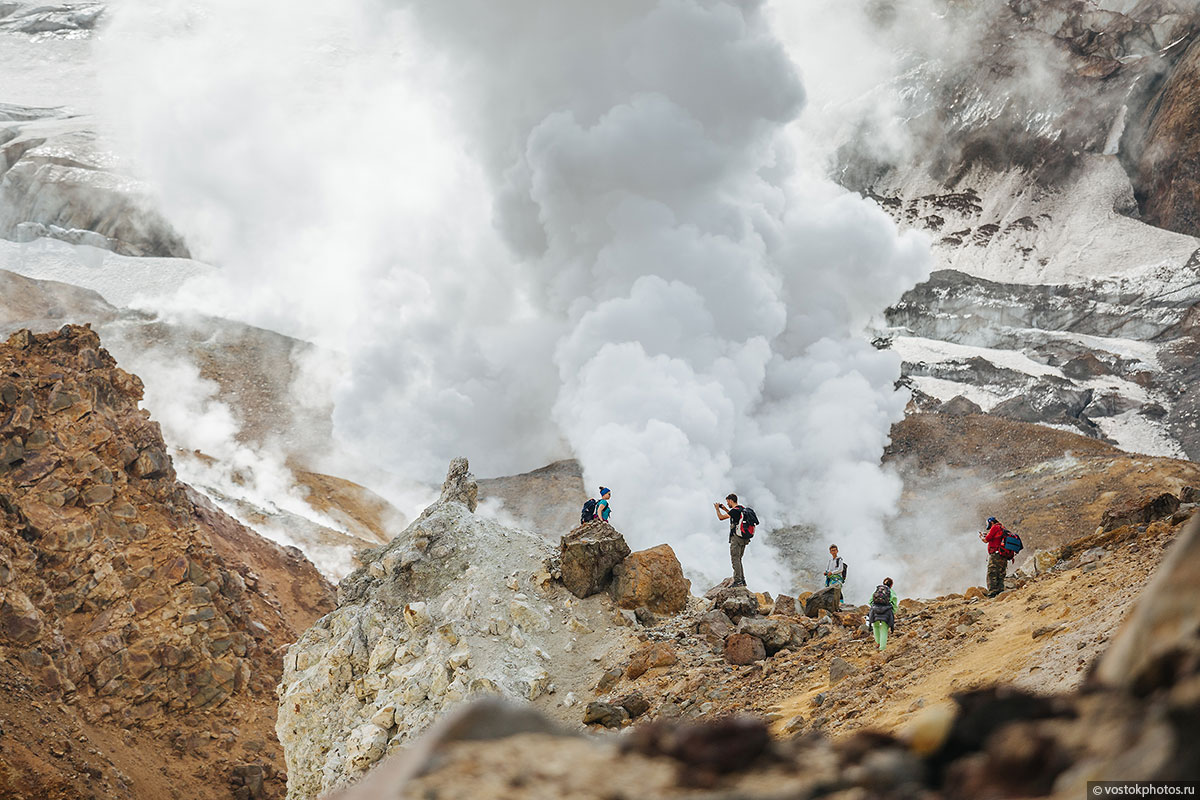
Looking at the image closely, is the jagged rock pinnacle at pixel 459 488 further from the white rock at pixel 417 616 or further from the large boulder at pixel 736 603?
the large boulder at pixel 736 603

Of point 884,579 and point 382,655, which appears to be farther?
point 382,655

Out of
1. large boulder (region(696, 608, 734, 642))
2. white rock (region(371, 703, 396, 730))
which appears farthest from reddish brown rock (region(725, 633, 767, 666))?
white rock (region(371, 703, 396, 730))

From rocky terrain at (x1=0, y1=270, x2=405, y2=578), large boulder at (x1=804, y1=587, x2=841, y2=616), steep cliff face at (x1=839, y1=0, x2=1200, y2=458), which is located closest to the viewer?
large boulder at (x1=804, y1=587, x2=841, y2=616)

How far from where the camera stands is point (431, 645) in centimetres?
1451

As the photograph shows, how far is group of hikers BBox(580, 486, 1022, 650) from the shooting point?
11227mm

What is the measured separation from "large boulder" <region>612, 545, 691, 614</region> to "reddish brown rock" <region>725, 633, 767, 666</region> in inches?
117

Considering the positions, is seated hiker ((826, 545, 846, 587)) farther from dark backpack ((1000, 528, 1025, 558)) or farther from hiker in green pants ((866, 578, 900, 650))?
hiker in green pants ((866, 578, 900, 650))

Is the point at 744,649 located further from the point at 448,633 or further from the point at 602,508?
the point at 602,508

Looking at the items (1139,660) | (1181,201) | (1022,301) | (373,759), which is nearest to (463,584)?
(373,759)

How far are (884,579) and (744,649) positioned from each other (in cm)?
290

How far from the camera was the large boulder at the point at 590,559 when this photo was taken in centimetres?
1588

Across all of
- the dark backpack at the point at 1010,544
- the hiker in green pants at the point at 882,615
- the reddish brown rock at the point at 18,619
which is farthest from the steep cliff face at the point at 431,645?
the reddish brown rock at the point at 18,619

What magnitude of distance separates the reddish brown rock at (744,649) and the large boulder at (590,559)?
3593 millimetres

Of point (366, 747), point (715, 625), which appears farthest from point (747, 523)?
point (366, 747)
